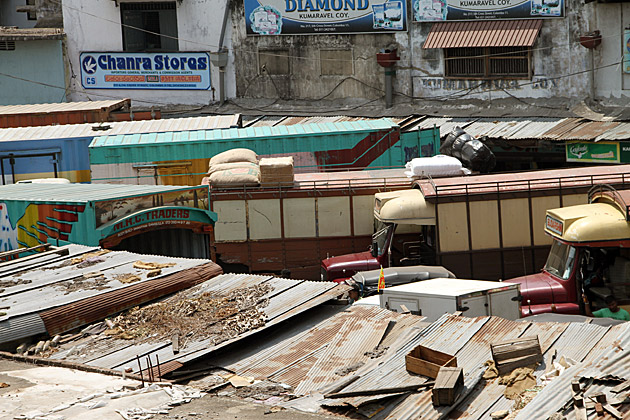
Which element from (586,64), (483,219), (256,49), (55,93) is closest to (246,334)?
(483,219)

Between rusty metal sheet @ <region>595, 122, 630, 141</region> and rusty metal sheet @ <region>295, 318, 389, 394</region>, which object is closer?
rusty metal sheet @ <region>295, 318, 389, 394</region>

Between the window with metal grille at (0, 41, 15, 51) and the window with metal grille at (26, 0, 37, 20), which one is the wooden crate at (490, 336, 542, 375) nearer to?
the window with metal grille at (0, 41, 15, 51)

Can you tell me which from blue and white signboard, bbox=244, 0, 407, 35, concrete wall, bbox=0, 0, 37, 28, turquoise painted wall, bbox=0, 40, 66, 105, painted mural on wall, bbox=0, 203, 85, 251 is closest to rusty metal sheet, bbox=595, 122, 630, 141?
blue and white signboard, bbox=244, 0, 407, 35

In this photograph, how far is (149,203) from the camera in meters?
20.3

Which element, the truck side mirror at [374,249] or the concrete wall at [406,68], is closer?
the truck side mirror at [374,249]

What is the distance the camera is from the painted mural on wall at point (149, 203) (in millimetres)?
19172

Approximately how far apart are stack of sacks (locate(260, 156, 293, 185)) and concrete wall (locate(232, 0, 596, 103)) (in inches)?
514

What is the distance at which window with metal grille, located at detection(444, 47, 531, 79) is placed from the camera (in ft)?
103

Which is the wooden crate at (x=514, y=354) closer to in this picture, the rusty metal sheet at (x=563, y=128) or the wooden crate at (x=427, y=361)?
the wooden crate at (x=427, y=361)

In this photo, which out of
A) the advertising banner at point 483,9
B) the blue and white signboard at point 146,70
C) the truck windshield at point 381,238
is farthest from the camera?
the blue and white signboard at point 146,70

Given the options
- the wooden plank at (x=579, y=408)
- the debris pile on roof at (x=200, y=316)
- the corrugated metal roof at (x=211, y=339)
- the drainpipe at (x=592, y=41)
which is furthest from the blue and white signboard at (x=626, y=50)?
the wooden plank at (x=579, y=408)

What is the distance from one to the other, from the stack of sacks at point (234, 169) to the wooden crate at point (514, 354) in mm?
12476

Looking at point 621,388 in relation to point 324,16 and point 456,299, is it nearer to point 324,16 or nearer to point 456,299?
point 456,299

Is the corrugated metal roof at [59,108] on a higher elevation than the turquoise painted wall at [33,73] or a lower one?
lower
